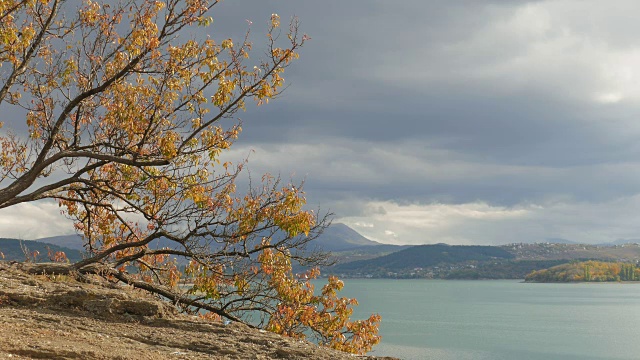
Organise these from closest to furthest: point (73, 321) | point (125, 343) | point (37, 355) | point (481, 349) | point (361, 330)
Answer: point (37, 355)
point (125, 343)
point (73, 321)
point (361, 330)
point (481, 349)

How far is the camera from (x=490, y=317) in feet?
517

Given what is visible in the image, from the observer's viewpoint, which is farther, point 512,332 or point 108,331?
point 512,332

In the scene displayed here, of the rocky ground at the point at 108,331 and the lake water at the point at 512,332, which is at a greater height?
the rocky ground at the point at 108,331

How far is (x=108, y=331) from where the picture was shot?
13.3 meters

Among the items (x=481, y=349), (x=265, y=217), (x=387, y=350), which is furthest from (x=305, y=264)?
(x=481, y=349)

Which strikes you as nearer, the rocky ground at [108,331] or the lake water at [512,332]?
the rocky ground at [108,331]

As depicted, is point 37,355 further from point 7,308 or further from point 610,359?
point 610,359

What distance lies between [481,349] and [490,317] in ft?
208

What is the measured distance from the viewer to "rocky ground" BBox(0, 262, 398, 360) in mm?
11484

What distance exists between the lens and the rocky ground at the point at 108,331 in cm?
1148

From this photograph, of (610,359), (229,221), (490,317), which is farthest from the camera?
(490,317)

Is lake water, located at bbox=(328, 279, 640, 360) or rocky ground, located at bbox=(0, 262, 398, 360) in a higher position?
rocky ground, located at bbox=(0, 262, 398, 360)

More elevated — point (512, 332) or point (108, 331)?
point (108, 331)

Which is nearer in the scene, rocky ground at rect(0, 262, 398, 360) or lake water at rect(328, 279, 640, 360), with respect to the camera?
rocky ground at rect(0, 262, 398, 360)
